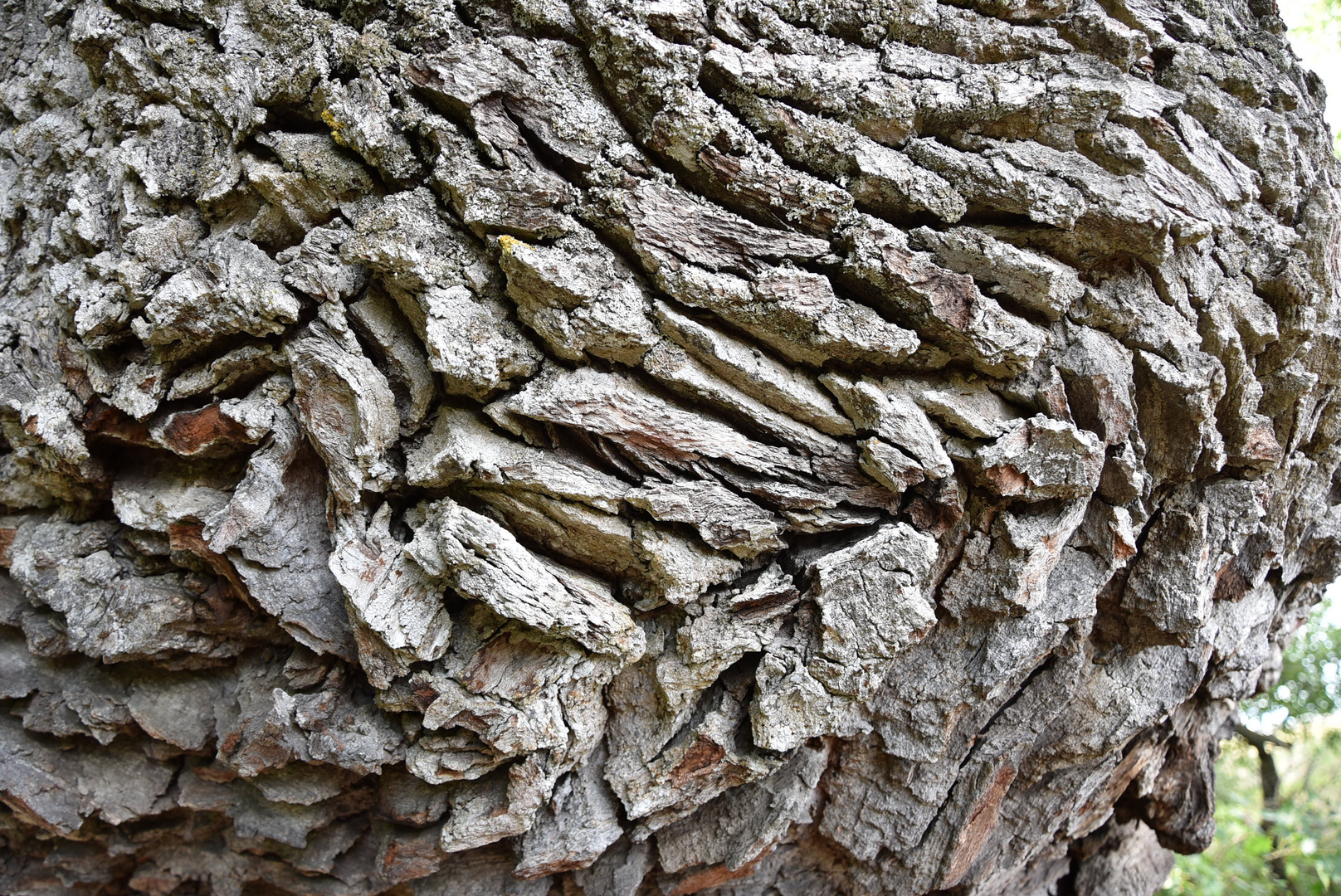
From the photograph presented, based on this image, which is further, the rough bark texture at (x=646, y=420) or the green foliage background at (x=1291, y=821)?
the green foliage background at (x=1291, y=821)

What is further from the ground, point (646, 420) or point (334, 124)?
point (334, 124)

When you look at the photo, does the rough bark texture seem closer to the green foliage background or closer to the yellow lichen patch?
the yellow lichen patch

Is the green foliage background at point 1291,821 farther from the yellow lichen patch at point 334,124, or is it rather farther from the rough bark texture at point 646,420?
the yellow lichen patch at point 334,124

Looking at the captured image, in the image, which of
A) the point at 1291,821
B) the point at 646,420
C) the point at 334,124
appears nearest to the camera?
the point at 646,420

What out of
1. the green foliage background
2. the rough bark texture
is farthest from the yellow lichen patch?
the green foliage background

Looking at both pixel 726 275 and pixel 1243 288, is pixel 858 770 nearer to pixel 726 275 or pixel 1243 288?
pixel 726 275

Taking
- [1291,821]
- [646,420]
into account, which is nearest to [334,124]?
[646,420]

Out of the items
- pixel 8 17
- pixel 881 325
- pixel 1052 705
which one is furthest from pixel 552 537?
pixel 8 17

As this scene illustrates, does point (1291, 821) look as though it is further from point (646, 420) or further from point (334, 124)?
point (334, 124)

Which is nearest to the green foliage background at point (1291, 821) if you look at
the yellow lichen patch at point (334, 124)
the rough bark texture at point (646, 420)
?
the rough bark texture at point (646, 420)
